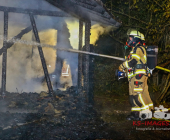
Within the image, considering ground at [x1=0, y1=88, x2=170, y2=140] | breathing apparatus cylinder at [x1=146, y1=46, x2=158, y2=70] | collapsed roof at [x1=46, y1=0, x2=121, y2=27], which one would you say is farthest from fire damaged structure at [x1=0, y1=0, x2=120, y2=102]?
breathing apparatus cylinder at [x1=146, y1=46, x2=158, y2=70]

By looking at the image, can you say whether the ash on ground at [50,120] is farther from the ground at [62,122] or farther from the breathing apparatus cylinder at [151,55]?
the breathing apparatus cylinder at [151,55]

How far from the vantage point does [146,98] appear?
196 inches

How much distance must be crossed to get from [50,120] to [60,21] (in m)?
5.30

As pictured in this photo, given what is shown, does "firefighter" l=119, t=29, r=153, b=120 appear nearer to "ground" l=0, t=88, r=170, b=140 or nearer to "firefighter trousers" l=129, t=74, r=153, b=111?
"firefighter trousers" l=129, t=74, r=153, b=111

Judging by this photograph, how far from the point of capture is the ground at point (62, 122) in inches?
140

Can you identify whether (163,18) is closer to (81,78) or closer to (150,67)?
(150,67)

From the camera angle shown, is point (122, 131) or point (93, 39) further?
point (93, 39)

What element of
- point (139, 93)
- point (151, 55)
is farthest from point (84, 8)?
point (139, 93)

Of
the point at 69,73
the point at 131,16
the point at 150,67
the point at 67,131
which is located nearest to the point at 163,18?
the point at 131,16

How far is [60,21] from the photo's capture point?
27.6ft

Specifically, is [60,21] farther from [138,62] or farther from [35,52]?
[138,62]

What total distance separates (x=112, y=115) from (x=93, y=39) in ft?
19.8

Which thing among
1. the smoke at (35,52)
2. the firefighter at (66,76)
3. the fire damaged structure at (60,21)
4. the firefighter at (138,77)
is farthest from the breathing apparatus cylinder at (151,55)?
the firefighter at (66,76)


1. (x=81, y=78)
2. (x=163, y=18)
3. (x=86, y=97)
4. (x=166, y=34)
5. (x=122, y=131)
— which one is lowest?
(x=122, y=131)
